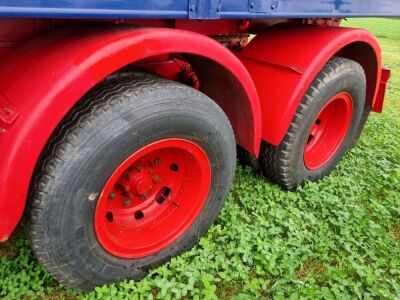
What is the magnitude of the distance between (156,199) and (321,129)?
1.70 metres

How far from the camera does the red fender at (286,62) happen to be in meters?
2.33

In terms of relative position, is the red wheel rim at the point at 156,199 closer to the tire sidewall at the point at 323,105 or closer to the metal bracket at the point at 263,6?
the metal bracket at the point at 263,6

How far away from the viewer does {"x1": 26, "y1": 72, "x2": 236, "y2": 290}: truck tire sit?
156cm

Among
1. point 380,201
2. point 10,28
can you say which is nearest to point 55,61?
point 10,28

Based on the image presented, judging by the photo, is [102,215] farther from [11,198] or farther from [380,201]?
[380,201]

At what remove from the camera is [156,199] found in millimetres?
2180

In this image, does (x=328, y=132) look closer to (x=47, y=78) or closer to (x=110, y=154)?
(x=110, y=154)

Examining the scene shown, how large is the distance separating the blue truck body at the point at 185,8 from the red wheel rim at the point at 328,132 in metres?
0.81

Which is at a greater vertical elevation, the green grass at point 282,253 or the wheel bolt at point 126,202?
the wheel bolt at point 126,202

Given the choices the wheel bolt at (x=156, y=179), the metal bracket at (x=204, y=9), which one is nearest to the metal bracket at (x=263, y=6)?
the metal bracket at (x=204, y=9)

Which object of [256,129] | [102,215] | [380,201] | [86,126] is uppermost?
[86,126]

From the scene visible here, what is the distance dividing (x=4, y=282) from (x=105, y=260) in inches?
22.8

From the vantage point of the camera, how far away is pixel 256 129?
2166 mm

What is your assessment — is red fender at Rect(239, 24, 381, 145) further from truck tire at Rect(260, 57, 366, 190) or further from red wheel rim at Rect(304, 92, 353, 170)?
red wheel rim at Rect(304, 92, 353, 170)
